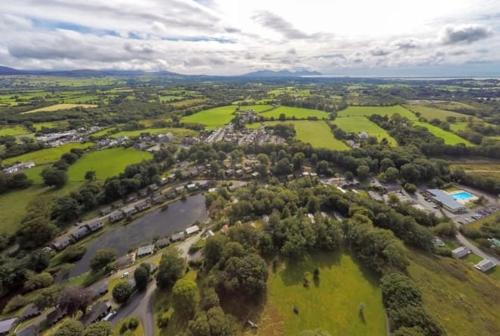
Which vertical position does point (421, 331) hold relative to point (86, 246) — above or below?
above

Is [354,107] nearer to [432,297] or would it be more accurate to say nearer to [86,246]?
[432,297]

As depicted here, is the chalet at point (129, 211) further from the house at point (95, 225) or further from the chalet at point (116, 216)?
the house at point (95, 225)

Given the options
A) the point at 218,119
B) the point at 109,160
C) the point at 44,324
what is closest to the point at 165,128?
the point at 218,119

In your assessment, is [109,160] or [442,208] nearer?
[442,208]

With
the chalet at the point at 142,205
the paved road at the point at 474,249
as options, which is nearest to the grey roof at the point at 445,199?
the paved road at the point at 474,249

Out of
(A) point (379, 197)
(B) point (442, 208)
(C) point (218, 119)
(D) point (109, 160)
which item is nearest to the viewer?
(B) point (442, 208)

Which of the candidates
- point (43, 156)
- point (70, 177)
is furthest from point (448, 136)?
point (43, 156)

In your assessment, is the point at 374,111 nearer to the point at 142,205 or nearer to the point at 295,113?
the point at 295,113
